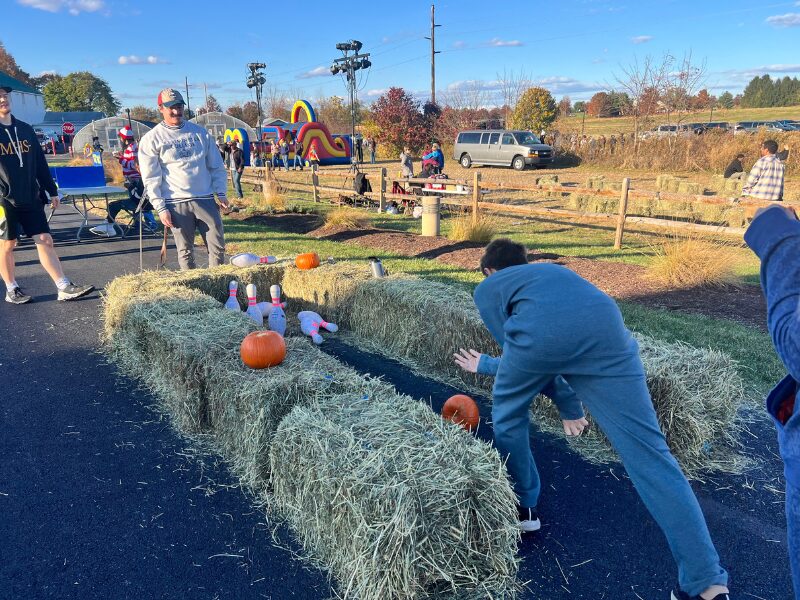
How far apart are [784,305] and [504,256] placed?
129cm

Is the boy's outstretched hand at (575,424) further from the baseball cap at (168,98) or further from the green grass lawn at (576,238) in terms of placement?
the green grass lawn at (576,238)

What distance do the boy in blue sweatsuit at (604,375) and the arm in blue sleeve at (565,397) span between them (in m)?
0.26

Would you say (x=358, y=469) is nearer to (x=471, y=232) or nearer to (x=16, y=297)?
(x=16, y=297)

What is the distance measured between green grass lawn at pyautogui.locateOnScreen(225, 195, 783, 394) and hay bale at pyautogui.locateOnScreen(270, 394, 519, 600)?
3.18 metres

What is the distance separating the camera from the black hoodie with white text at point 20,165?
18.8 feet

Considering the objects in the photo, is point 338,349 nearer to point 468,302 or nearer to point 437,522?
point 468,302

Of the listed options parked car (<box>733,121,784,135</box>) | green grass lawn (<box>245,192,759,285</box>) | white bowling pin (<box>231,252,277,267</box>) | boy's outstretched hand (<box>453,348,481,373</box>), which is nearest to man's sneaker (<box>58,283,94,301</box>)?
white bowling pin (<box>231,252,277,267</box>)

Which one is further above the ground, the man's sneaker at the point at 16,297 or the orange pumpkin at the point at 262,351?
the orange pumpkin at the point at 262,351

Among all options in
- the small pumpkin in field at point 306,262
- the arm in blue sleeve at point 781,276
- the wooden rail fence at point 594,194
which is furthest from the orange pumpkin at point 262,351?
the wooden rail fence at point 594,194

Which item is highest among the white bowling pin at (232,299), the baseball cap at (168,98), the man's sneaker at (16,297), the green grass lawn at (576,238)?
the baseball cap at (168,98)

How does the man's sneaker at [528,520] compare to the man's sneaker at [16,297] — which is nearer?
the man's sneaker at [528,520]

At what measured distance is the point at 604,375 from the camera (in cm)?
220

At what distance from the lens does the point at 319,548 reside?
253 centimetres

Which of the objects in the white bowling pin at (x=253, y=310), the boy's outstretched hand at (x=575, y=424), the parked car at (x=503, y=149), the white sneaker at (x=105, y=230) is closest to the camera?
the boy's outstretched hand at (x=575, y=424)
